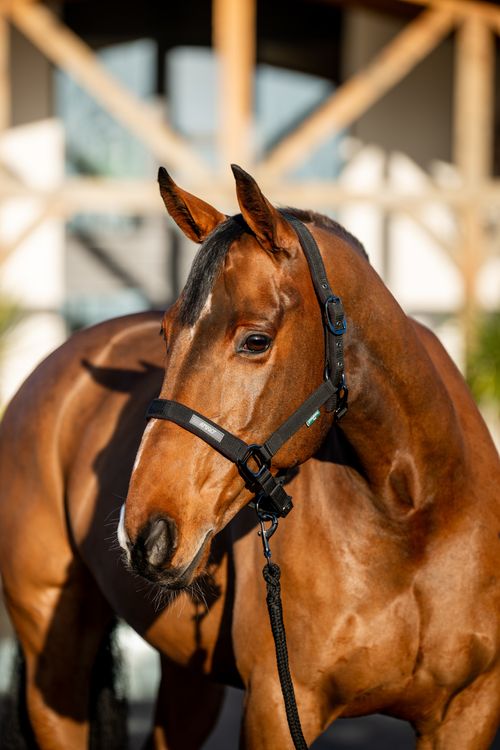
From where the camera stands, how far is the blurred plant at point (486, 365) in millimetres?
7918

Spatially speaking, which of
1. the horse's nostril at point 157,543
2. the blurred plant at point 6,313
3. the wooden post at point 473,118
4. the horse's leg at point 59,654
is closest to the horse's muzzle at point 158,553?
the horse's nostril at point 157,543

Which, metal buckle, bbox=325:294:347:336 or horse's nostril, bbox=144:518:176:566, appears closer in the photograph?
horse's nostril, bbox=144:518:176:566

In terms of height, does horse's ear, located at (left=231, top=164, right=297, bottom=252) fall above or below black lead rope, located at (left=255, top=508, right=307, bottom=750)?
above

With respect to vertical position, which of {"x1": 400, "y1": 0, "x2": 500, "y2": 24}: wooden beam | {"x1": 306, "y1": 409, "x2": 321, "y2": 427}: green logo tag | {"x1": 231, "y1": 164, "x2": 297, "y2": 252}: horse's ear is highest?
{"x1": 400, "y1": 0, "x2": 500, "y2": 24}: wooden beam

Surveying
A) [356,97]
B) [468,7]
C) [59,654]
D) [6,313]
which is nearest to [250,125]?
[356,97]

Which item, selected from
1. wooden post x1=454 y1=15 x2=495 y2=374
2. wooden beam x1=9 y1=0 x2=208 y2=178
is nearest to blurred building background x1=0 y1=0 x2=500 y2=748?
wooden post x1=454 y1=15 x2=495 y2=374

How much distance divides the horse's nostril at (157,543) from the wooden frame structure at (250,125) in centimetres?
638

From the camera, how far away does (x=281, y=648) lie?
7.17 ft

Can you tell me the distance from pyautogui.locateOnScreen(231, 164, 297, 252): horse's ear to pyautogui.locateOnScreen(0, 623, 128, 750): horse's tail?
6.38 feet

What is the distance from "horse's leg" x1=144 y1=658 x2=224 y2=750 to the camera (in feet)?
10.9

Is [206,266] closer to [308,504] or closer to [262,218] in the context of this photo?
[262,218]

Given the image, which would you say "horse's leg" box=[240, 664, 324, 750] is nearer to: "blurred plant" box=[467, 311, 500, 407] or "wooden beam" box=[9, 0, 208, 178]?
"blurred plant" box=[467, 311, 500, 407]

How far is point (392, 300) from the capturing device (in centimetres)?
224

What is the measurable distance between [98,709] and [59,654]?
28cm
